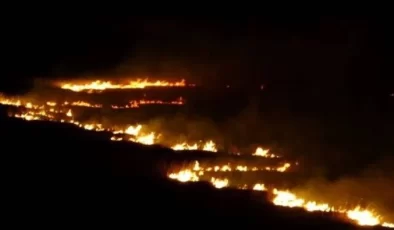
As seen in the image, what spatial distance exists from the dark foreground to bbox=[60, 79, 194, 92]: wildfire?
582 cm

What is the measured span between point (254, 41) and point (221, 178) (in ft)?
41.5

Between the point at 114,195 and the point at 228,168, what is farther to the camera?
the point at 228,168

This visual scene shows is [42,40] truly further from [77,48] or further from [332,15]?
[332,15]

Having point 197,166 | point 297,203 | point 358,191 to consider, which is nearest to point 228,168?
point 197,166

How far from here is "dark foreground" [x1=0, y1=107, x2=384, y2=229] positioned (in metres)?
9.53

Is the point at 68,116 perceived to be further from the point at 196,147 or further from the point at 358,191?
the point at 358,191

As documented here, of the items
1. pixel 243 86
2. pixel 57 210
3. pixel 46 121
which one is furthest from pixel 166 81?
pixel 57 210

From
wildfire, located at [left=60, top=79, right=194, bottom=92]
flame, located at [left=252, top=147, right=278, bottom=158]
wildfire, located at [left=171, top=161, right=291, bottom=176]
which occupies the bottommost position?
wildfire, located at [left=171, top=161, right=291, bottom=176]

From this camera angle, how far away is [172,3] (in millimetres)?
26688

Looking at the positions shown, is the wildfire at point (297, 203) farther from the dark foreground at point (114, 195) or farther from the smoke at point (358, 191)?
the dark foreground at point (114, 195)

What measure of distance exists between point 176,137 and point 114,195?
3.55m

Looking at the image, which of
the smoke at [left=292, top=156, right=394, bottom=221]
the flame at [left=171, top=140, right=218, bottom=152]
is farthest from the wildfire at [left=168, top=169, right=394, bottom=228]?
the flame at [left=171, top=140, right=218, bottom=152]

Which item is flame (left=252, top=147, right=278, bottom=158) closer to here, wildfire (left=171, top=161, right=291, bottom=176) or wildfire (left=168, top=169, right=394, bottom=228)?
wildfire (left=171, top=161, right=291, bottom=176)

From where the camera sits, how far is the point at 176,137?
13.7 m
